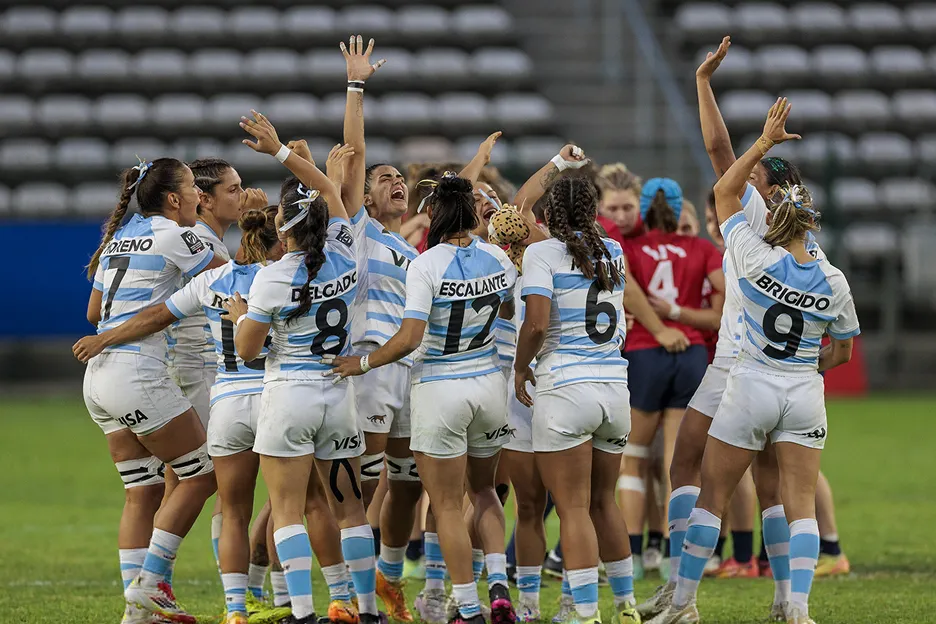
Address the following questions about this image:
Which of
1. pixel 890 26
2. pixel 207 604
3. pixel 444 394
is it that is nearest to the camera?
pixel 444 394

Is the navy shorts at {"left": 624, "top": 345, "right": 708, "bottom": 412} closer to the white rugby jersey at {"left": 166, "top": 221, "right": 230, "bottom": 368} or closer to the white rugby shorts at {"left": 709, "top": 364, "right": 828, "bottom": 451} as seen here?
the white rugby shorts at {"left": 709, "top": 364, "right": 828, "bottom": 451}

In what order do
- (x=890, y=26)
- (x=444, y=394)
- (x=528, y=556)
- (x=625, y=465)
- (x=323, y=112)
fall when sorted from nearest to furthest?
(x=444, y=394)
(x=528, y=556)
(x=625, y=465)
(x=323, y=112)
(x=890, y=26)

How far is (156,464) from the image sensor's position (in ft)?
20.0

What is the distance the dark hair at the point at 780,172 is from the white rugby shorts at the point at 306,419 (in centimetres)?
216

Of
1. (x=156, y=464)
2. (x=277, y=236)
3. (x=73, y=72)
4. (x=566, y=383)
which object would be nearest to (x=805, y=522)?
(x=566, y=383)

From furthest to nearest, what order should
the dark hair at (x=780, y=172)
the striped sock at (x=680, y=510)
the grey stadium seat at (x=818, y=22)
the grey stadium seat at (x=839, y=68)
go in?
1. the grey stadium seat at (x=818, y=22)
2. the grey stadium seat at (x=839, y=68)
3. the striped sock at (x=680, y=510)
4. the dark hair at (x=780, y=172)

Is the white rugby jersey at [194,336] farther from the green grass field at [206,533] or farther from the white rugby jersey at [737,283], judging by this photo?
the white rugby jersey at [737,283]

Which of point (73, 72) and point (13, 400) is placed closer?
point (13, 400)

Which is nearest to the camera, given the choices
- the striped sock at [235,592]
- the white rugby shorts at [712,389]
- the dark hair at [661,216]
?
the striped sock at [235,592]

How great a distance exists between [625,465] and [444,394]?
218 cm

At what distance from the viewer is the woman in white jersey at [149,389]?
5852 mm

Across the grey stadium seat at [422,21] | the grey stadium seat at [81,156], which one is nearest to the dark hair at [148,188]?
the grey stadium seat at [81,156]

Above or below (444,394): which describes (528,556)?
below

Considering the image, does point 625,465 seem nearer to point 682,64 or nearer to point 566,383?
point 566,383
